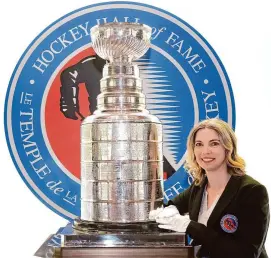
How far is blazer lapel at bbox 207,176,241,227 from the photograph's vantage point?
183cm

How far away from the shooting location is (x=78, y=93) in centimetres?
247

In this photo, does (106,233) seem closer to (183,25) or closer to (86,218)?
(86,218)

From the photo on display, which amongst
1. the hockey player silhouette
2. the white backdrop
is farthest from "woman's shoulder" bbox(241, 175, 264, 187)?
the hockey player silhouette

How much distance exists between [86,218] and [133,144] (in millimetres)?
345

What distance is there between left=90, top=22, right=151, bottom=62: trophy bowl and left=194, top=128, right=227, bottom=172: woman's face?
16.5 inches

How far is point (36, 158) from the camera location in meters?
2.48

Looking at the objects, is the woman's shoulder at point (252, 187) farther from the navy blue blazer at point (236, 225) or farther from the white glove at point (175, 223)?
the white glove at point (175, 223)

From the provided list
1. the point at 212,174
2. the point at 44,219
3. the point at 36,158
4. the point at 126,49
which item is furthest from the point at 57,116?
the point at 212,174

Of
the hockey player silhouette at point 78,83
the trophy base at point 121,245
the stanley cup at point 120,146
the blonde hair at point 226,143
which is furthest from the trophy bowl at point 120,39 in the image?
the trophy base at point 121,245

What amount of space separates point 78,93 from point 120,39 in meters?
0.73

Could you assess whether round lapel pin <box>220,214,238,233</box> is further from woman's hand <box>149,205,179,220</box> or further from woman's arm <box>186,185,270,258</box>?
woman's hand <box>149,205,179,220</box>

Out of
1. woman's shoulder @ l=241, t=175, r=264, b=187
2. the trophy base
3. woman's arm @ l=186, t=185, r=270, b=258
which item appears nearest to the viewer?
the trophy base

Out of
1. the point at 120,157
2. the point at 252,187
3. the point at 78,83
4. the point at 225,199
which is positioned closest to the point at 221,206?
the point at 225,199

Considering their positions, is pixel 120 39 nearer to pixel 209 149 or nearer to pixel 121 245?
pixel 209 149
